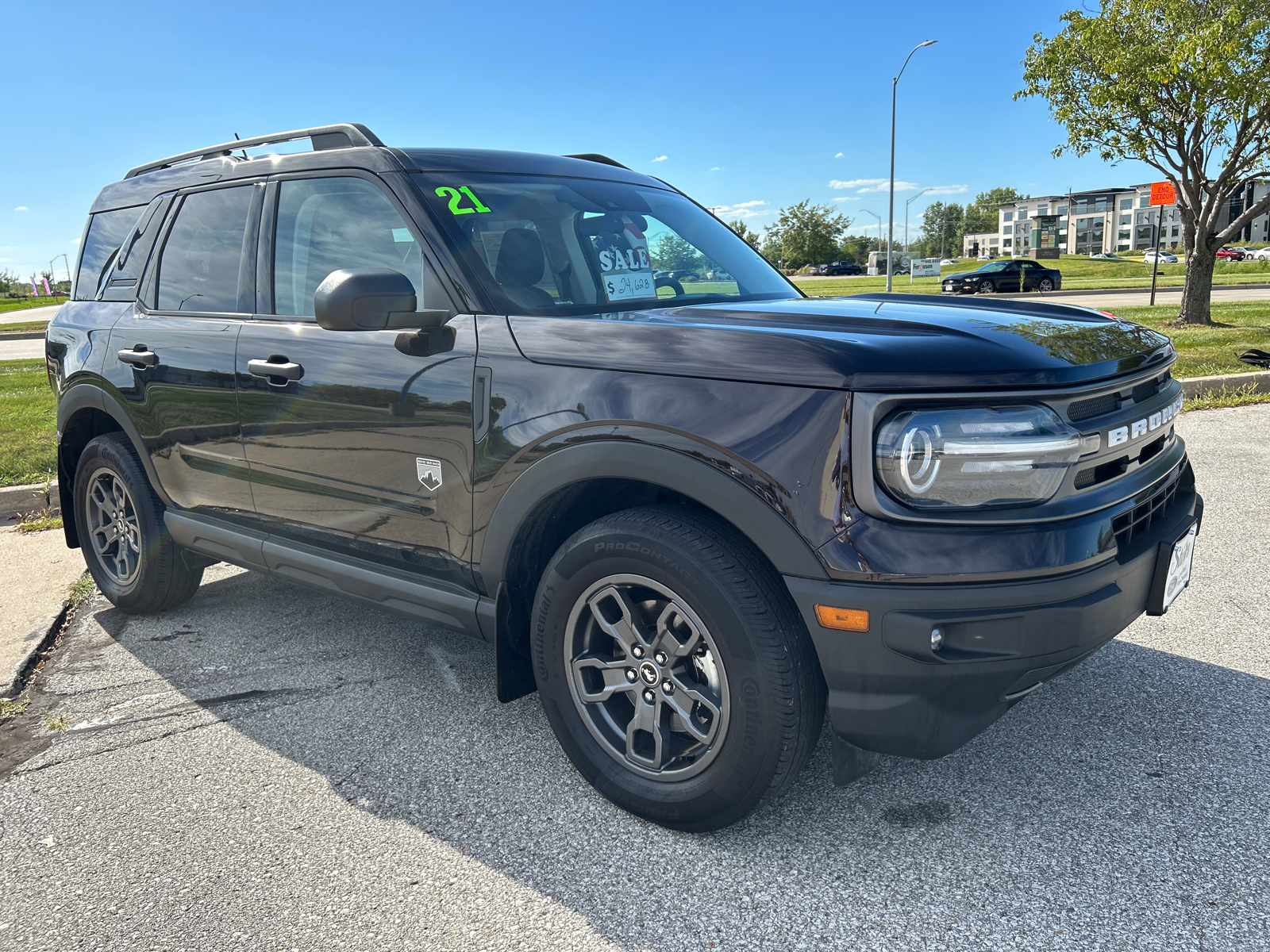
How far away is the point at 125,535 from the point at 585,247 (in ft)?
8.61

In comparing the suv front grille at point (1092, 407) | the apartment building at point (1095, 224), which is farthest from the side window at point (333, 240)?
the apartment building at point (1095, 224)

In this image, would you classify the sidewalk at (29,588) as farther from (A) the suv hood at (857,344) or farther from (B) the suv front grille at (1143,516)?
(B) the suv front grille at (1143,516)

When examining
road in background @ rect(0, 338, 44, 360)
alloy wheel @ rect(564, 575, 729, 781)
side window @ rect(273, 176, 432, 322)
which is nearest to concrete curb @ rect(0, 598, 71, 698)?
side window @ rect(273, 176, 432, 322)

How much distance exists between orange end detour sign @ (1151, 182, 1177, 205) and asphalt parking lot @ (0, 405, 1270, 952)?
15721 mm

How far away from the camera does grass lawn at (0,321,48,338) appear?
25.7 metres

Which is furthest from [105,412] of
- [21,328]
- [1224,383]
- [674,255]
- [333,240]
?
[21,328]

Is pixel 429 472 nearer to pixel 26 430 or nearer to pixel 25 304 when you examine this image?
pixel 26 430

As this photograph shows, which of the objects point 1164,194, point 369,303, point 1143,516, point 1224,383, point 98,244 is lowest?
point 1224,383

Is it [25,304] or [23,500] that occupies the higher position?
[25,304]

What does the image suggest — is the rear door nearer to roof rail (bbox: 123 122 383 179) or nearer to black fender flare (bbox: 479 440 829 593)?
roof rail (bbox: 123 122 383 179)

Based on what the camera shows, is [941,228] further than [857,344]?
Yes

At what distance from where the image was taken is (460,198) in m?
3.07

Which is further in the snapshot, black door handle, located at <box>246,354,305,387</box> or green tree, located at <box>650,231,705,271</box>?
green tree, located at <box>650,231,705,271</box>

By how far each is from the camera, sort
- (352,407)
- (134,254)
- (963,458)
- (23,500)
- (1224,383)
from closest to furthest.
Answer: (963,458), (352,407), (134,254), (23,500), (1224,383)
